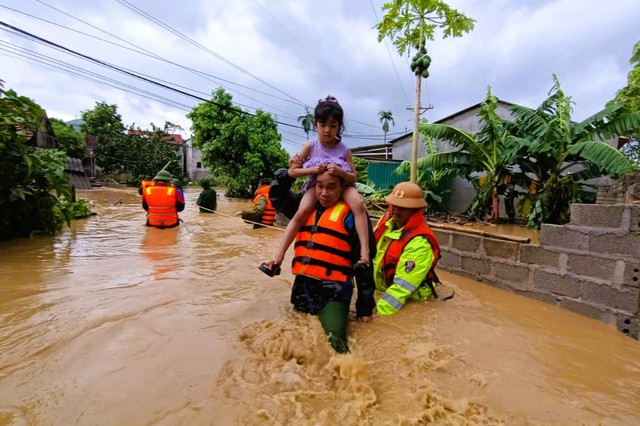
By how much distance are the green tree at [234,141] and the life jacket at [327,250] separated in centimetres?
1669

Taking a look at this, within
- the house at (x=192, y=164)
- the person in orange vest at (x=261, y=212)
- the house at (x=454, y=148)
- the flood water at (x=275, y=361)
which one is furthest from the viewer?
the house at (x=192, y=164)

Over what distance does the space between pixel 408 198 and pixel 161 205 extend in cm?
571

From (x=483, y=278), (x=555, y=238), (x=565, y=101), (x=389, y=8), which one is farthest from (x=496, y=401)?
(x=389, y=8)

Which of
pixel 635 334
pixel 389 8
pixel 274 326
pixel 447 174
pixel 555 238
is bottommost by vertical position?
pixel 635 334

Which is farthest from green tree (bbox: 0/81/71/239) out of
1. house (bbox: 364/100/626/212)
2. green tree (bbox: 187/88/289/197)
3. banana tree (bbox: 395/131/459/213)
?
green tree (bbox: 187/88/289/197)

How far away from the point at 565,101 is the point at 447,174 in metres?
2.64

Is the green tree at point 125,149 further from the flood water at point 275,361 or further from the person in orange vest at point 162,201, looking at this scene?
the flood water at point 275,361

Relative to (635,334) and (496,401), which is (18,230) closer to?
(496,401)

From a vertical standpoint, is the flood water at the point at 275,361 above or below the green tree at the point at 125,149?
below

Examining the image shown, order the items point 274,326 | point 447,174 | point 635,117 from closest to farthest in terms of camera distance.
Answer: point 274,326, point 635,117, point 447,174

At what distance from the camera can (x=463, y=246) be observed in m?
4.77

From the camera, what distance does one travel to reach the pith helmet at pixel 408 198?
9.69 ft

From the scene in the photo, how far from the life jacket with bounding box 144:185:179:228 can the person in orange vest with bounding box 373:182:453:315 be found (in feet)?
16.9

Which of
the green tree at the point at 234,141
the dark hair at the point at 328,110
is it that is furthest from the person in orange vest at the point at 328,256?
the green tree at the point at 234,141
